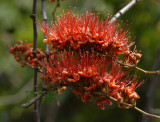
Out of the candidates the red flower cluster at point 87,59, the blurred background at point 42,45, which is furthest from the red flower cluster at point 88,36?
the blurred background at point 42,45

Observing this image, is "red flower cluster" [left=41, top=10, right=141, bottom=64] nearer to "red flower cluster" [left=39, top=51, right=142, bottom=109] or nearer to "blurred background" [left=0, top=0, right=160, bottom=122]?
"red flower cluster" [left=39, top=51, right=142, bottom=109]

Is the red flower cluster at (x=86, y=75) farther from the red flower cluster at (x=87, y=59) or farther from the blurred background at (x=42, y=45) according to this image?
the blurred background at (x=42, y=45)

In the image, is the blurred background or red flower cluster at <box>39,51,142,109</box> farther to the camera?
the blurred background

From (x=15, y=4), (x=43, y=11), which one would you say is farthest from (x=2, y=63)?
(x=43, y=11)

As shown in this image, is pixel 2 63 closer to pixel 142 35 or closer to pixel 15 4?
pixel 15 4

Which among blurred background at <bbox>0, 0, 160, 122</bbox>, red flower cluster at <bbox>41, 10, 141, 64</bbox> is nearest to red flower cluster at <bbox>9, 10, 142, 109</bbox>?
red flower cluster at <bbox>41, 10, 141, 64</bbox>
